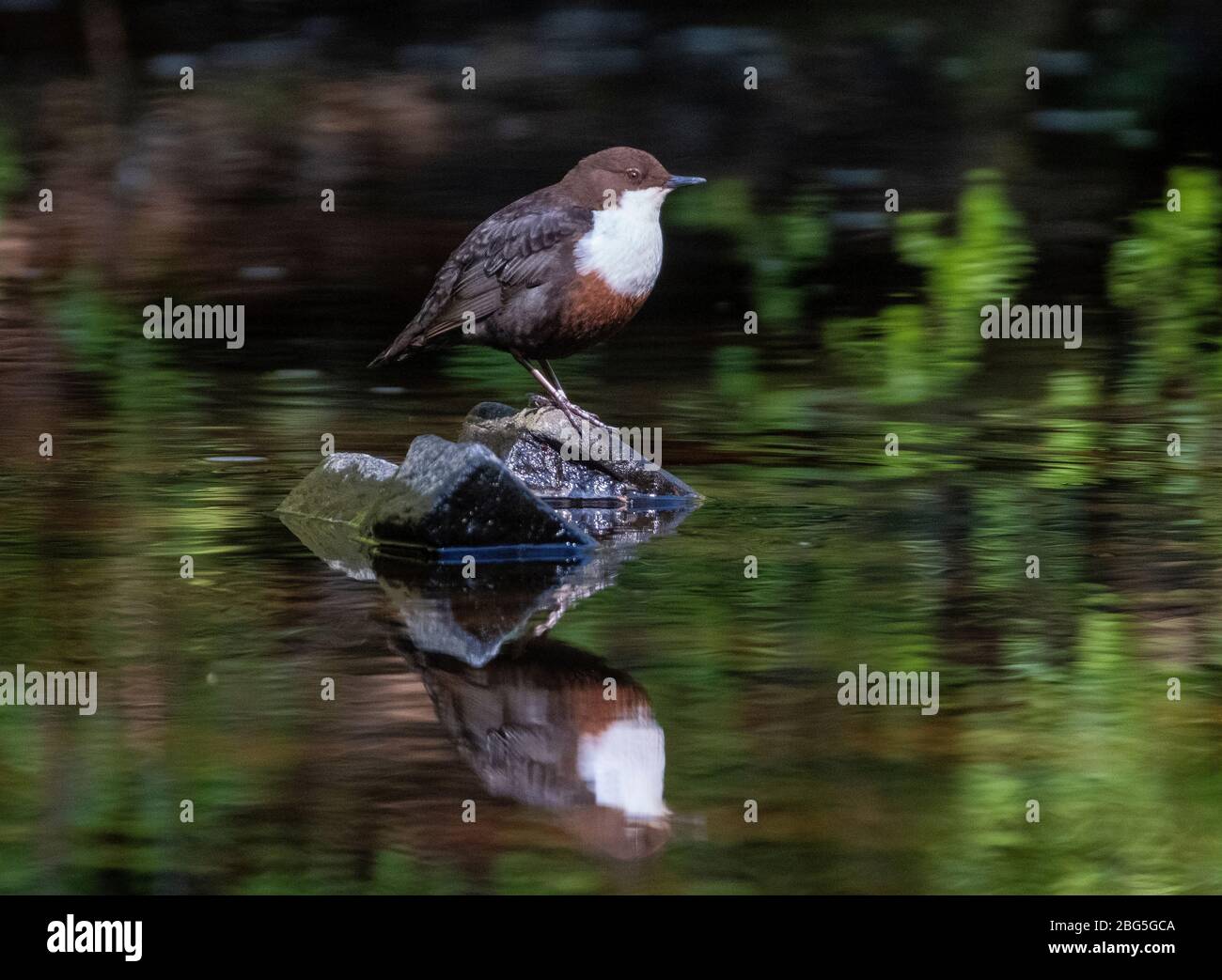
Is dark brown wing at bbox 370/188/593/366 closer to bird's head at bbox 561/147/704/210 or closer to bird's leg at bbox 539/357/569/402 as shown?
bird's head at bbox 561/147/704/210

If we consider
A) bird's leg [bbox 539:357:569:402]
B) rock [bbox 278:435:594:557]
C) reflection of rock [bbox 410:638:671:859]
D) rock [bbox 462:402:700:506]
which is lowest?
reflection of rock [bbox 410:638:671:859]

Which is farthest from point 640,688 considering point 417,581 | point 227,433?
point 227,433

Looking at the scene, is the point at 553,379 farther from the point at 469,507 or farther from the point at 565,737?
the point at 565,737

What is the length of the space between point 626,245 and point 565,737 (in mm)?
3172

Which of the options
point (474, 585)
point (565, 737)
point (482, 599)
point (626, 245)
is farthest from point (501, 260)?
point (565, 737)

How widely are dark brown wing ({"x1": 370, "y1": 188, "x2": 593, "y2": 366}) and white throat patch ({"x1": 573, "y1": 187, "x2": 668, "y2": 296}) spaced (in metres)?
0.07

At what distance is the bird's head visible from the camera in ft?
26.3

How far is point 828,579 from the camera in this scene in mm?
6711

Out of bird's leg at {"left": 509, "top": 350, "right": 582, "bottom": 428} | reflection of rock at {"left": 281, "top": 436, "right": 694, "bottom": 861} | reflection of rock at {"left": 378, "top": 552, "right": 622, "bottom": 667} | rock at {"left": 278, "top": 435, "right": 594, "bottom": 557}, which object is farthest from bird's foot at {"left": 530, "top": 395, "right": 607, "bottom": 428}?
reflection of rock at {"left": 378, "top": 552, "right": 622, "bottom": 667}

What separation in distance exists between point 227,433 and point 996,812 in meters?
5.25

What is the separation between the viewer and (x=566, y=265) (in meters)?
7.88

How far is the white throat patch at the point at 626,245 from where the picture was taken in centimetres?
786

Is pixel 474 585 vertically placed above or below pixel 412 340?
below

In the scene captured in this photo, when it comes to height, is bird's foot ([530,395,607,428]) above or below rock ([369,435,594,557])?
above
